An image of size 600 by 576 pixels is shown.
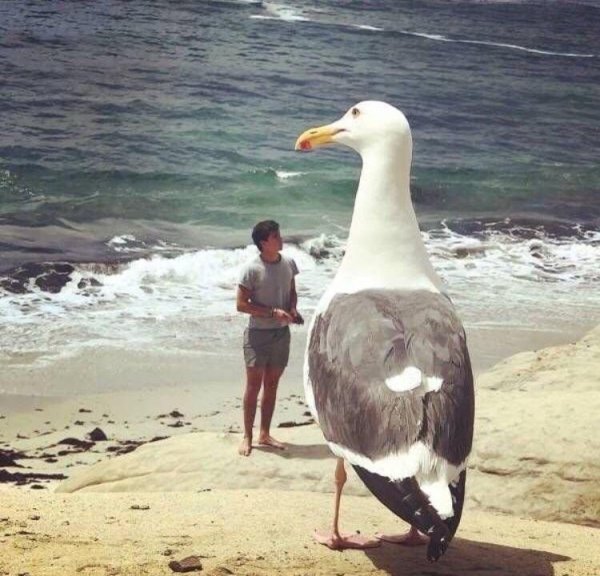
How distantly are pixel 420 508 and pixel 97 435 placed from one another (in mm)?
4108

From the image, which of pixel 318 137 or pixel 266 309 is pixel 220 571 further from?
pixel 266 309

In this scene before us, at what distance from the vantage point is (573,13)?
3206cm

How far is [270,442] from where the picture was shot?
5809mm

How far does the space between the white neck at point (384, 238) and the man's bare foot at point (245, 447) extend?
1.40 metres

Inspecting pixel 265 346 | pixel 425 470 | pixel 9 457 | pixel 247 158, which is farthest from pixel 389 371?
pixel 247 158

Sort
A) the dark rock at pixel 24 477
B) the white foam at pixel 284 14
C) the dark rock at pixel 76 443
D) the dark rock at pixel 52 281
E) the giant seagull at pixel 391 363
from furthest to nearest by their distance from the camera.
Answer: the white foam at pixel 284 14 → the dark rock at pixel 52 281 → the dark rock at pixel 76 443 → the dark rock at pixel 24 477 → the giant seagull at pixel 391 363

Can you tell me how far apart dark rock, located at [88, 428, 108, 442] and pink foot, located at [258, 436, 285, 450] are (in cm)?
174

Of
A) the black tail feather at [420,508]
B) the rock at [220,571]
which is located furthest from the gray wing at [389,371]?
the rock at [220,571]

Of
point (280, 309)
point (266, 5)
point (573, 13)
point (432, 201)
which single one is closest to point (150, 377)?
point (280, 309)

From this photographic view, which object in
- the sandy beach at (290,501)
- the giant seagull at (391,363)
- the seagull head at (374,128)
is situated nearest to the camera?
the giant seagull at (391,363)

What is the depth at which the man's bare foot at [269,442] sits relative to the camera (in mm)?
5770

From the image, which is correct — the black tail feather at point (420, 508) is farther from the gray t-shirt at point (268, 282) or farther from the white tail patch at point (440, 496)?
the gray t-shirt at point (268, 282)

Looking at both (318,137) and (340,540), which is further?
(318,137)

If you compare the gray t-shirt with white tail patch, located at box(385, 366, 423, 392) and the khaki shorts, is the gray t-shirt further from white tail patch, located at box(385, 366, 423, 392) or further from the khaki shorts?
white tail patch, located at box(385, 366, 423, 392)
